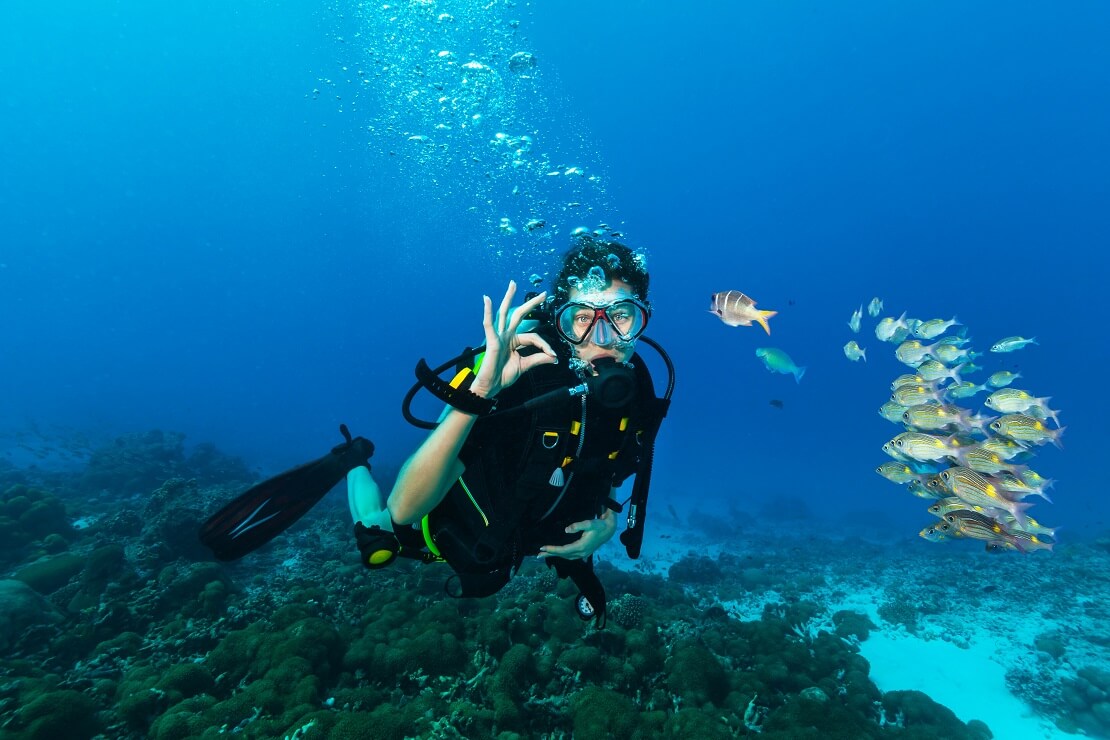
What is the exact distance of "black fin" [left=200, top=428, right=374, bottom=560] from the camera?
18.1 ft

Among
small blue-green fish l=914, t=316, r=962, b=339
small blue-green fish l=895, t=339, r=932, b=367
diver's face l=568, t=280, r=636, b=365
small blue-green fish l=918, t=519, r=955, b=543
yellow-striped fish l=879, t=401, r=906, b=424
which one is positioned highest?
small blue-green fish l=914, t=316, r=962, b=339

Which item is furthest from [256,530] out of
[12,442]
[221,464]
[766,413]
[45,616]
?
[766,413]

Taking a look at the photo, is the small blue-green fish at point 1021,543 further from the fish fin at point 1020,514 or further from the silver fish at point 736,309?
the silver fish at point 736,309

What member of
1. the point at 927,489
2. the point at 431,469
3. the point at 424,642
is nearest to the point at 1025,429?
the point at 927,489

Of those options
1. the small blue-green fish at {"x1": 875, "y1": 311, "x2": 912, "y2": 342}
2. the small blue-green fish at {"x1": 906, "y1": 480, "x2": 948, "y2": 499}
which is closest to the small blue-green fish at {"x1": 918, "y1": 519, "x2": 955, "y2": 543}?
the small blue-green fish at {"x1": 906, "y1": 480, "x2": 948, "y2": 499}

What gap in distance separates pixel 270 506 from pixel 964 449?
892cm

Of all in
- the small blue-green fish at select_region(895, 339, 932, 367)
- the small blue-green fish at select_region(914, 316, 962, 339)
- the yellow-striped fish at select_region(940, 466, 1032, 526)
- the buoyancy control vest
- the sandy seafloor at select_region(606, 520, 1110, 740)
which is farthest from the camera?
the sandy seafloor at select_region(606, 520, 1110, 740)

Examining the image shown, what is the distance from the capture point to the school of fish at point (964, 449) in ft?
17.5

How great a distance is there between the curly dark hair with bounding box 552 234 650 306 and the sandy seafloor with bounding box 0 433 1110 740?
416 cm

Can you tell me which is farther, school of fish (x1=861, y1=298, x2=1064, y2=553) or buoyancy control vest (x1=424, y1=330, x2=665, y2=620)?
→ school of fish (x1=861, y1=298, x2=1064, y2=553)

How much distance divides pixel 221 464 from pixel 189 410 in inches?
2568

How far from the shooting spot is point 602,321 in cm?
367

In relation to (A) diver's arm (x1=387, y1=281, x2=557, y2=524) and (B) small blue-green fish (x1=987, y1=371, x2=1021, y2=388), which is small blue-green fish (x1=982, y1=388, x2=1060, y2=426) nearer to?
(B) small blue-green fish (x1=987, y1=371, x2=1021, y2=388)

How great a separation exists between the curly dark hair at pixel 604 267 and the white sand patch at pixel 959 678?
1132 cm
